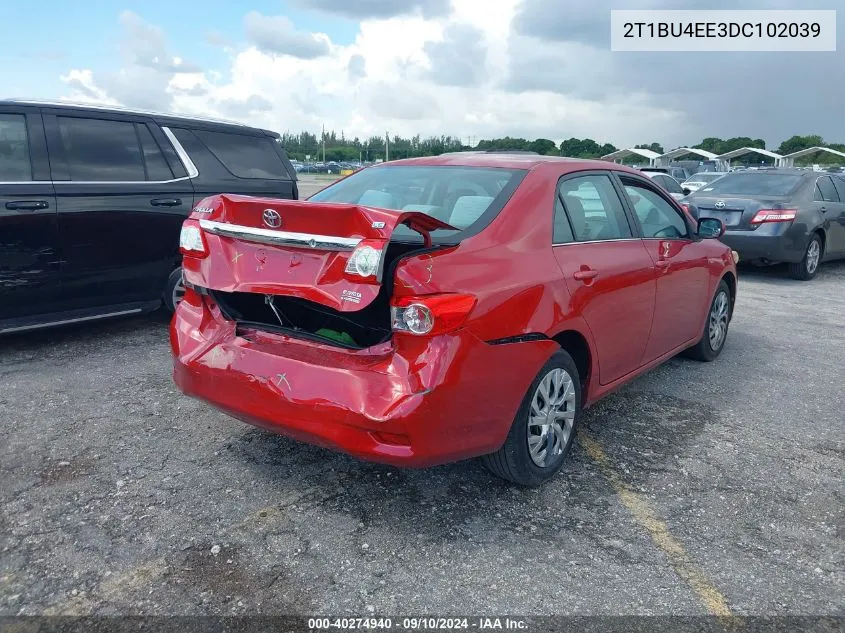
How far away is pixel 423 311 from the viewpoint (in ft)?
9.21

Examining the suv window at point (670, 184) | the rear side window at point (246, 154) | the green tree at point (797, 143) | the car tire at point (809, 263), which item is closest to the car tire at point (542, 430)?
the rear side window at point (246, 154)

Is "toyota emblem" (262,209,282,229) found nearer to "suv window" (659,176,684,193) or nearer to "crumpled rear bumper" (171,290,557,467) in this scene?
"crumpled rear bumper" (171,290,557,467)

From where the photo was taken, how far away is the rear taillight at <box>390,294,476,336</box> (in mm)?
2803

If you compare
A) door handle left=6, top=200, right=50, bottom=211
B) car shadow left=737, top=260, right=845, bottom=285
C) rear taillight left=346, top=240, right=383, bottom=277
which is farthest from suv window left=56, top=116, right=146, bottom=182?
car shadow left=737, top=260, right=845, bottom=285

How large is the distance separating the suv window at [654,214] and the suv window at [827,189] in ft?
22.4

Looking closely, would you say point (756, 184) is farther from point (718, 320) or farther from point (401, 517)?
point (401, 517)

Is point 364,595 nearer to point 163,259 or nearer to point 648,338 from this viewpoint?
point 648,338

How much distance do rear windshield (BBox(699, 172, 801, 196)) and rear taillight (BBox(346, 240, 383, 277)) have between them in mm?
9210

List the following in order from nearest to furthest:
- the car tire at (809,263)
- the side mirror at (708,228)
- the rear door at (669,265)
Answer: the rear door at (669,265) < the side mirror at (708,228) < the car tire at (809,263)

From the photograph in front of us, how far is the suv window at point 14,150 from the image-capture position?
5.12 m

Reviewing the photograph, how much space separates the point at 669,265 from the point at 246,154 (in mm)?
4143

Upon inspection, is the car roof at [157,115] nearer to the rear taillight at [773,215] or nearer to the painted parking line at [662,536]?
the painted parking line at [662,536]

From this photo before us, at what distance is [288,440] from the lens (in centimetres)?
391

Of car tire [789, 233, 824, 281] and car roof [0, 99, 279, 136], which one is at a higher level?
car roof [0, 99, 279, 136]
